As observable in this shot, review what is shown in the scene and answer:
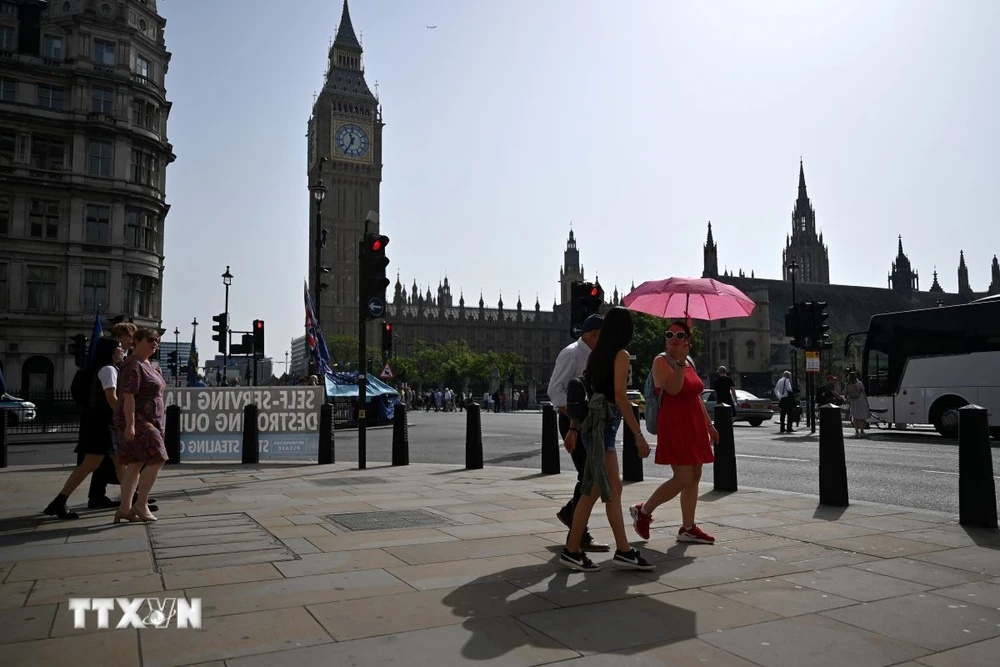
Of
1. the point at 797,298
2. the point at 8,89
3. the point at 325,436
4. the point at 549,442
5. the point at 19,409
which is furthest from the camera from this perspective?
the point at 797,298

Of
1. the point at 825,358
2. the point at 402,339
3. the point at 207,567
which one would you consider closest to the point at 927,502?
the point at 207,567

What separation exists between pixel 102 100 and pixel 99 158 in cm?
280

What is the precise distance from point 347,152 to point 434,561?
375 feet

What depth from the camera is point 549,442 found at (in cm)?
1070

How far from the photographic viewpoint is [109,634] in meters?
3.53

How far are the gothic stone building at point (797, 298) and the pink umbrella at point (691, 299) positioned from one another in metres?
87.7

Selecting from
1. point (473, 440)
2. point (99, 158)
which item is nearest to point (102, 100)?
point (99, 158)

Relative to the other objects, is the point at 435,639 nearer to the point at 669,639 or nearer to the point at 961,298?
the point at 669,639

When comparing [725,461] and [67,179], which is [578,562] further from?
[67,179]

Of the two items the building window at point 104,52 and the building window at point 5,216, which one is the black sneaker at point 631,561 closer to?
the building window at point 5,216

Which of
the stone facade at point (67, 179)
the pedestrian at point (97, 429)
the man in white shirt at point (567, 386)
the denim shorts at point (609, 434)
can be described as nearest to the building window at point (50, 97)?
the stone facade at point (67, 179)

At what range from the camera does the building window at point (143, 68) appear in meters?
38.2

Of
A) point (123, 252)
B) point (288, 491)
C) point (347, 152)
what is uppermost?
point (347, 152)

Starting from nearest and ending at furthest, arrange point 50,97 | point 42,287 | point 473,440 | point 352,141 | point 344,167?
point 473,440 < point 42,287 < point 50,97 < point 344,167 < point 352,141
